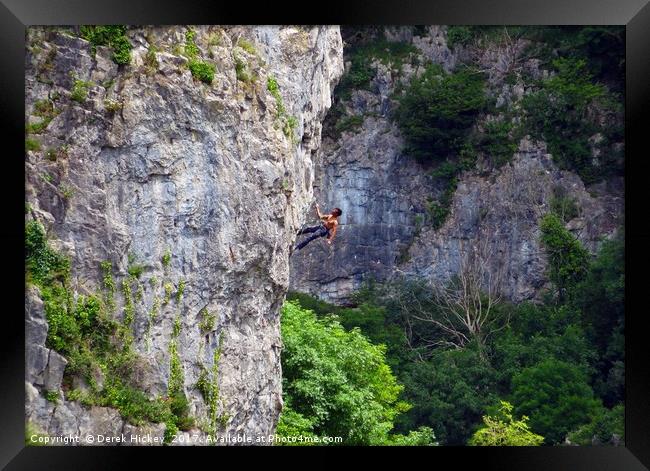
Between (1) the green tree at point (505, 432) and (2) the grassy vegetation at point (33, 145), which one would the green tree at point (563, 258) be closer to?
(1) the green tree at point (505, 432)

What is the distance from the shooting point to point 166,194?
13.2 metres

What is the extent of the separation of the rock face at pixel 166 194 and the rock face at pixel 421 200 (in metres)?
24.7

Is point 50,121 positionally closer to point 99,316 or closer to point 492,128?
point 99,316

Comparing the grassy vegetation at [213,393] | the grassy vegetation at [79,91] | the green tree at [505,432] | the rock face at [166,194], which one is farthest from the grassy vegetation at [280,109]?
the green tree at [505,432]

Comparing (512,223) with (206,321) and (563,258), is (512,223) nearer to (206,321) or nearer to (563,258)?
(563,258)

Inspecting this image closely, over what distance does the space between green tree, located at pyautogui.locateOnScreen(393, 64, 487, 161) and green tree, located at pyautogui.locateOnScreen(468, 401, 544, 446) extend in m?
12.5

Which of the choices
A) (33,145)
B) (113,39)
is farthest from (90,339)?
(113,39)

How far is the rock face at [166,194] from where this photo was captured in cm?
1266

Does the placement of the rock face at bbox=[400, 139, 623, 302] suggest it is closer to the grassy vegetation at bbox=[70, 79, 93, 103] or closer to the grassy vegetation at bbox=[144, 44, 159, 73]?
the grassy vegetation at bbox=[144, 44, 159, 73]

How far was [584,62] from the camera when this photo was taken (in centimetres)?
3884

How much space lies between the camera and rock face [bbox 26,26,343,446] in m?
12.7

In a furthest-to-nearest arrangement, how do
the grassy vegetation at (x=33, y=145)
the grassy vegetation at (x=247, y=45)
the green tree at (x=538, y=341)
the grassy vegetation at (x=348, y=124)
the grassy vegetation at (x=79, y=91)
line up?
the grassy vegetation at (x=348, y=124)
the green tree at (x=538, y=341)
the grassy vegetation at (x=247, y=45)
the grassy vegetation at (x=79, y=91)
the grassy vegetation at (x=33, y=145)
